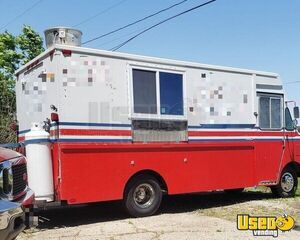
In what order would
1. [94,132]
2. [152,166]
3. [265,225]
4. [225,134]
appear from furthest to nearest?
1. [225,134]
2. [152,166]
3. [94,132]
4. [265,225]

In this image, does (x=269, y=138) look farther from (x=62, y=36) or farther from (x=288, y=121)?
(x=62, y=36)

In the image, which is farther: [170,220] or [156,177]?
[156,177]

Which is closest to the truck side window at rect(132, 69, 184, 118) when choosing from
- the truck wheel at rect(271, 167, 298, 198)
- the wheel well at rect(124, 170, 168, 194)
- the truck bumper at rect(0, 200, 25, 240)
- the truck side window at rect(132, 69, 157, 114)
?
the truck side window at rect(132, 69, 157, 114)

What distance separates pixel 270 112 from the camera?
1194cm

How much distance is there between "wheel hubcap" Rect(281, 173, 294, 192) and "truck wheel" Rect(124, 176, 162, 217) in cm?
396

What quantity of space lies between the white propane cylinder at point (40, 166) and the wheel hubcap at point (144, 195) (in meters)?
1.77

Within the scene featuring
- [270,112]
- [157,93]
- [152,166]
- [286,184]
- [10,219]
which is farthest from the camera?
[286,184]

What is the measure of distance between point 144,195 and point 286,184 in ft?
14.4

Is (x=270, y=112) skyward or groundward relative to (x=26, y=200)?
skyward

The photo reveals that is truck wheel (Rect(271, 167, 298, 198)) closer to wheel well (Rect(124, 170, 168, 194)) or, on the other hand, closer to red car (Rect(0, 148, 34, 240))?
wheel well (Rect(124, 170, 168, 194))

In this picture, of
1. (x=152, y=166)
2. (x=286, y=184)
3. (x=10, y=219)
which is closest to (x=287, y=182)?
(x=286, y=184)

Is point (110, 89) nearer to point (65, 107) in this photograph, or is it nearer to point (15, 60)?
point (65, 107)

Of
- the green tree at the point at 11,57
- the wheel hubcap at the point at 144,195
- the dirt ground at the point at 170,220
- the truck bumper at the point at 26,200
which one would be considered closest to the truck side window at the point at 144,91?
the wheel hubcap at the point at 144,195

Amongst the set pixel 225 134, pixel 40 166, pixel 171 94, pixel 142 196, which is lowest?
pixel 142 196
